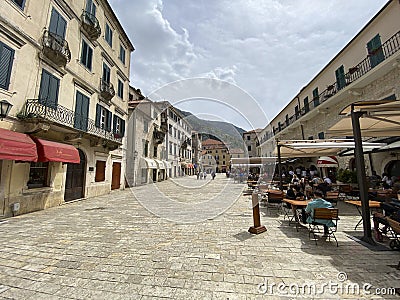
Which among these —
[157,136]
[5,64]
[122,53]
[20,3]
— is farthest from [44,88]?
[157,136]

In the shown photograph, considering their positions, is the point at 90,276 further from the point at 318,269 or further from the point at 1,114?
the point at 1,114

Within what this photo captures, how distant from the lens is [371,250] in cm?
397

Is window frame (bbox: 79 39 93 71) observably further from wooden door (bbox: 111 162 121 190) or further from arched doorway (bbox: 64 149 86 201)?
wooden door (bbox: 111 162 121 190)

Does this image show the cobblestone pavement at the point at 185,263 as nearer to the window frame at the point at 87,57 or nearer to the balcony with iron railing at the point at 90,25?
the window frame at the point at 87,57

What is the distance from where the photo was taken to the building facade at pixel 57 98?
23.9ft

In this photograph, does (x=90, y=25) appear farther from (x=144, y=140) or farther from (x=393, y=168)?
(x=393, y=168)

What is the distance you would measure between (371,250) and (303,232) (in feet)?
4.86

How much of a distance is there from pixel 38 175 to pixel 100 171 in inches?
197

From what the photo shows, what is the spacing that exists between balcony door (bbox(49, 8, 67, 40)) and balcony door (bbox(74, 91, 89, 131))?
2984mm

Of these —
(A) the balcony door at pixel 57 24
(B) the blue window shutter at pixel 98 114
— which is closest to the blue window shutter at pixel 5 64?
(A) the balcony door at pixel 57 24

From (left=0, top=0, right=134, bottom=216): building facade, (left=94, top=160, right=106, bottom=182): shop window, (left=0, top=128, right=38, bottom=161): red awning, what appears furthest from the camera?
(left=94, top=160, right=106, bottom=182): shop window

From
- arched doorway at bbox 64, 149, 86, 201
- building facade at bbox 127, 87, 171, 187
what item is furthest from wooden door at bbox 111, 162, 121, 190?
arched doorway at bbox 64, 149, 86, 201

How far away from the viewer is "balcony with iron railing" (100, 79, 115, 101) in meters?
13.4

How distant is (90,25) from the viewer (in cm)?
1148
